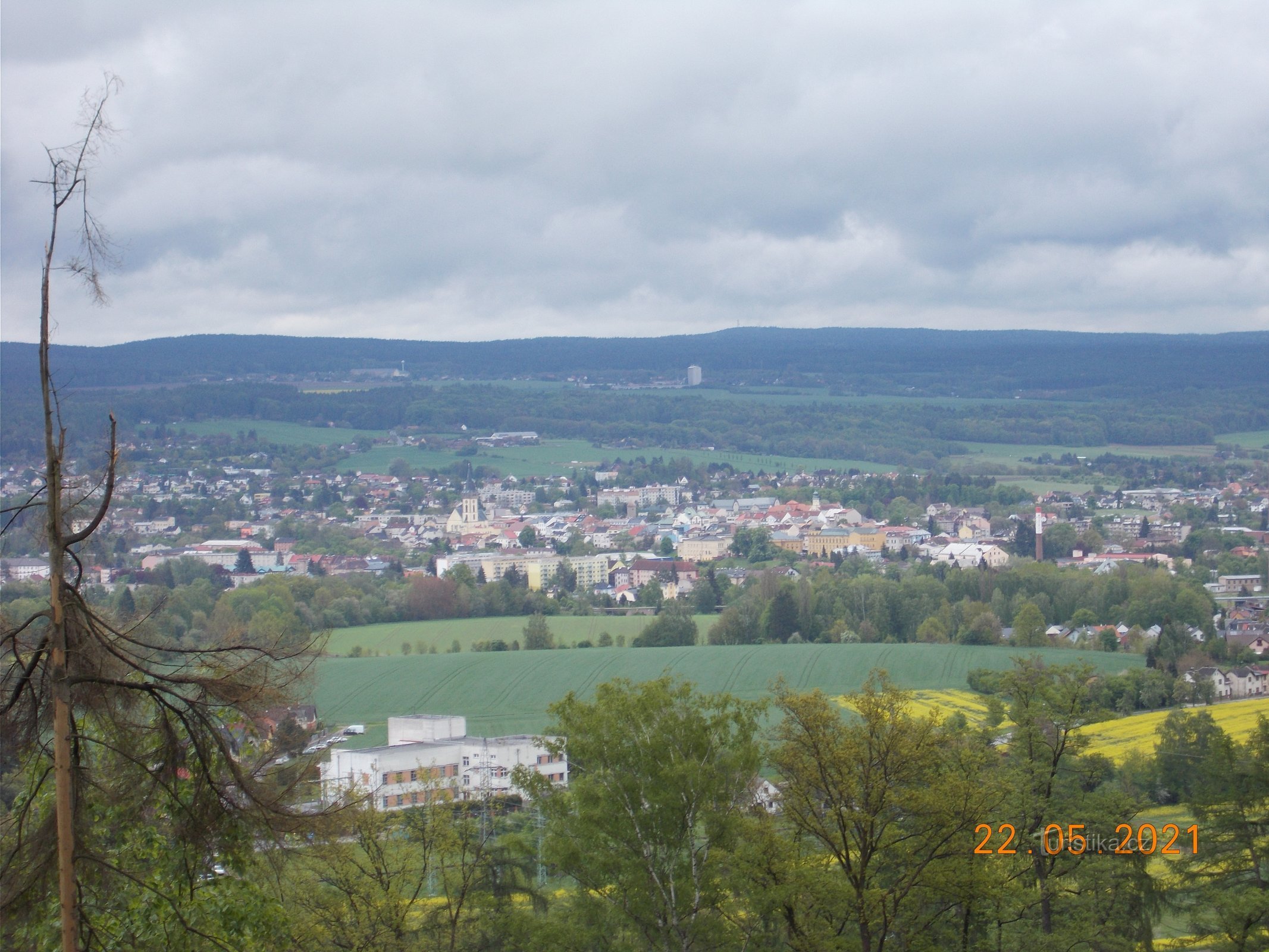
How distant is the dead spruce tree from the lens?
4820 millimetres

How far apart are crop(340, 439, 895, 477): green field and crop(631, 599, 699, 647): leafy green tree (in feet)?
366

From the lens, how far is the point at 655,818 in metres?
13.6

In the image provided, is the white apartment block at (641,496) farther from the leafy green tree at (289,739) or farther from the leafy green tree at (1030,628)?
the leafy green tree at (289,739)

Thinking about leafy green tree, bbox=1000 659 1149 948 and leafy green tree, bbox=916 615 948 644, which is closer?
leafy green tree, bbox=1000 659 1149 948

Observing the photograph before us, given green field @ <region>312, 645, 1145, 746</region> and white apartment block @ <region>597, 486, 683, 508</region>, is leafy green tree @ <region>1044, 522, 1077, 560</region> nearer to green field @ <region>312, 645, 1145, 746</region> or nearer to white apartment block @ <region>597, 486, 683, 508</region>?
green field @ <region>312, 645, 1145, 746</region>

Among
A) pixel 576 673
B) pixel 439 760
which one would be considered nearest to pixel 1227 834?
pixel 439 760

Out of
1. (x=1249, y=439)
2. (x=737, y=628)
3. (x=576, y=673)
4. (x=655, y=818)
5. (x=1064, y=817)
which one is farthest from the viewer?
(x=1249, y=439)

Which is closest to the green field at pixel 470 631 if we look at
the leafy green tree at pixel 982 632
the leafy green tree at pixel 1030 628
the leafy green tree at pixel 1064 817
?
the leafy green tree at pixel 982 632

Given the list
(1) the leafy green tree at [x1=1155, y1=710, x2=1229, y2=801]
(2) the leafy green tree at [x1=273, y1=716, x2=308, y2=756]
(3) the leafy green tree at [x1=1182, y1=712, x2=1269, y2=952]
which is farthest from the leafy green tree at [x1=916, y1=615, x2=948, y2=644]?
(2) the leafy green tree at [x1=273, y1=716, x2=308, y2=756]

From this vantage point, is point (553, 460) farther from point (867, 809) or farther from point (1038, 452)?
point (867, 809)

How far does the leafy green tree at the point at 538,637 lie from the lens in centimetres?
6016

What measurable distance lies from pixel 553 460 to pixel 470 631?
A: 124m

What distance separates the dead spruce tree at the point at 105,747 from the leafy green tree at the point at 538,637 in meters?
53.6

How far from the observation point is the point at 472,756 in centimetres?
3303
